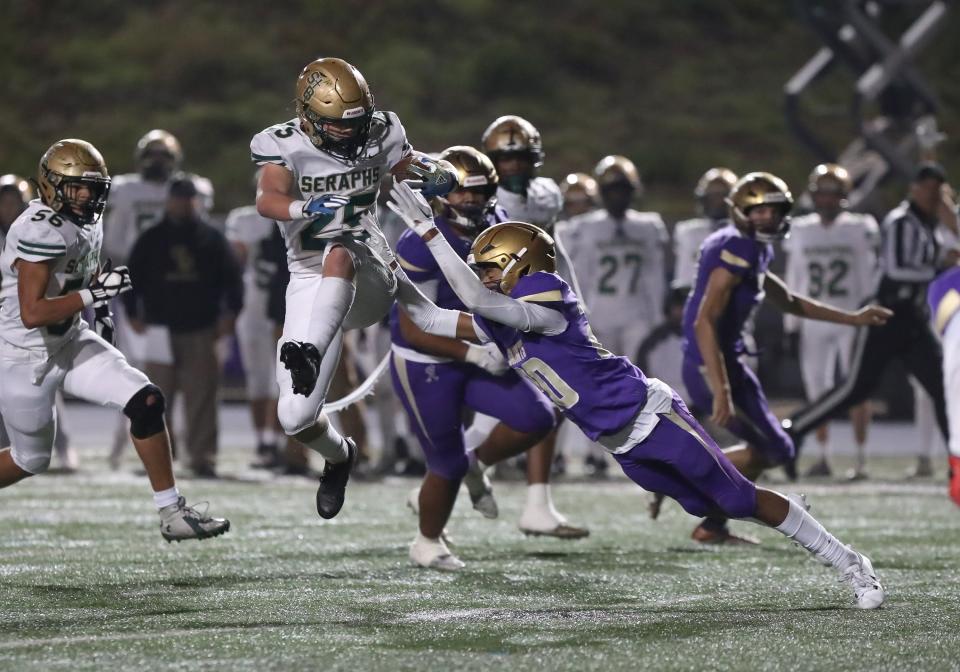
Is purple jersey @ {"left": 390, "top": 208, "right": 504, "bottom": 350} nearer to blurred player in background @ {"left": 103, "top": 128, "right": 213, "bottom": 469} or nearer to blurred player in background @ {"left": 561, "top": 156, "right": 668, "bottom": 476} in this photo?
blurred player in background @ {"left": 561, "top": 156, "right": 668, "bottom": 476}

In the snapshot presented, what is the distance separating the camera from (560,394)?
471cm

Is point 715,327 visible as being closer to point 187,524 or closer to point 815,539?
point 815,539

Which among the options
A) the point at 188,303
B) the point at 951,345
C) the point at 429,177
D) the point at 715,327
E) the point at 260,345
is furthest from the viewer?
the point at 260,345

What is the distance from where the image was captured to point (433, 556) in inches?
217

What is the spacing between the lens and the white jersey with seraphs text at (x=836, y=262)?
9.50 meters

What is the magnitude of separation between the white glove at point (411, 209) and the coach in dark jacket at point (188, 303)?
435cm

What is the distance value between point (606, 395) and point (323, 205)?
0.93 metres

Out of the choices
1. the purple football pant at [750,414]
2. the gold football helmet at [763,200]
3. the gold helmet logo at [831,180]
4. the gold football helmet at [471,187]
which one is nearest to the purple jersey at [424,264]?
the gold football helmet at [471,187]

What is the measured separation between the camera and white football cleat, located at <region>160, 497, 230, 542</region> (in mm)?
5152

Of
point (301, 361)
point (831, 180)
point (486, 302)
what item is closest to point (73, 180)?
point (301, 361)

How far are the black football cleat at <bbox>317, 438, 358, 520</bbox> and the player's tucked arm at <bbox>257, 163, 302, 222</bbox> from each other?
2.69ft

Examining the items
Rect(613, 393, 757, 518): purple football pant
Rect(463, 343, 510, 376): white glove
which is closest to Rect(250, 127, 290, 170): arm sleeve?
Rect(463, 343, 510, 376): white glove

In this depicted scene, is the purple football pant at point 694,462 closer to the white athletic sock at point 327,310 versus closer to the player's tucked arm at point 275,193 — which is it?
the white athletic sock at point 327,310

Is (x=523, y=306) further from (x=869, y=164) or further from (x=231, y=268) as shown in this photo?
(x=869, y=164)
